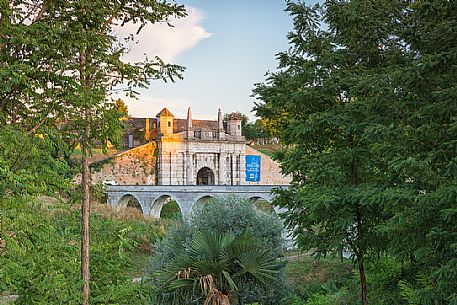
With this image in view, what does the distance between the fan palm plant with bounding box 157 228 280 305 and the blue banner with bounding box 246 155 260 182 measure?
112ft

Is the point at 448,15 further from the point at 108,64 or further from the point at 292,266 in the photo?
the point at 292,266

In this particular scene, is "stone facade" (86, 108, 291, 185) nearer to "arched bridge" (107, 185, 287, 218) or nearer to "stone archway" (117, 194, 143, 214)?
"stone archway" (117, 194, 143, 214)

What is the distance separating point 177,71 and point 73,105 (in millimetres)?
1339

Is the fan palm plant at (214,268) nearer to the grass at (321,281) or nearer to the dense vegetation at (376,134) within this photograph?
the dense vegetation at (376,134)

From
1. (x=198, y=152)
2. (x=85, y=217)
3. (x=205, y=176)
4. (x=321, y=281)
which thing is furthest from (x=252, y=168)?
(x=85, y=217)

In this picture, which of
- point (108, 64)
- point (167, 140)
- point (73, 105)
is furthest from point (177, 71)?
point (167, 140)

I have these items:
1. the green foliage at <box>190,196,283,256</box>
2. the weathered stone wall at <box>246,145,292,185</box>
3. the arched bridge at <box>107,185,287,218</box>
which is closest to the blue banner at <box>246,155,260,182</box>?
the weathered stone wall at <box>246,145,292,185</box>

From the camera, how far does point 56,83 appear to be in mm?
4883

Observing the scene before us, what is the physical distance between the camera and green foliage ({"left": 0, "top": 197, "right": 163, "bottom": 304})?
4.28 meters

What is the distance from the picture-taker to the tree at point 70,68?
451 cm

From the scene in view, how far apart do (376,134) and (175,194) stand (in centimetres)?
2648

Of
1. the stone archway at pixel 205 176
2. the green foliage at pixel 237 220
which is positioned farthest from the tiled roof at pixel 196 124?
the green foliage at pixel 237 220

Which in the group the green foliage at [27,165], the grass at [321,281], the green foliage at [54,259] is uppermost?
the green foliage at [27,165]

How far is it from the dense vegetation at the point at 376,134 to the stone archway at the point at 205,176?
33479 millimetres
